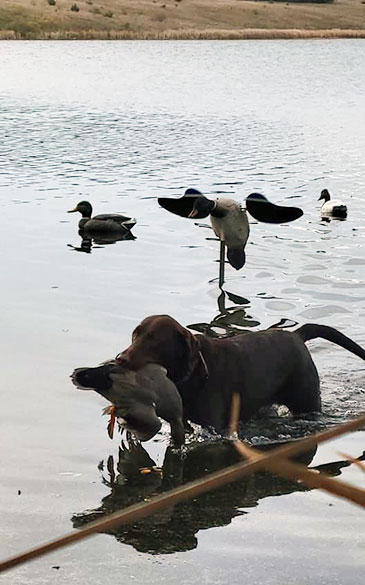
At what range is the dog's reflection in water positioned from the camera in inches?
201

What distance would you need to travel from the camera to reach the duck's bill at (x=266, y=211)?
32.6 feet

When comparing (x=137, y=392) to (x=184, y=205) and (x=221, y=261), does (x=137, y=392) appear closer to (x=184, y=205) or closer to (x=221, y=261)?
(x=184, y=205)

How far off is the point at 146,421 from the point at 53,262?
276 inches

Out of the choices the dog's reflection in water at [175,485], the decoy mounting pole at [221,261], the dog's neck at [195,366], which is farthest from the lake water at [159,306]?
the dog's neck at [195,366]

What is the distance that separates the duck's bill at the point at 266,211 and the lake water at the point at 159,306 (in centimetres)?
79

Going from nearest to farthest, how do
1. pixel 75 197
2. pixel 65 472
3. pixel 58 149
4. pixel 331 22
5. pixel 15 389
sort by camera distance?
pixel 65 472, pixel 15 389, pixel 75 197, pixel 58 149, pixel 331 22

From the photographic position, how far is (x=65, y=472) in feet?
19.9

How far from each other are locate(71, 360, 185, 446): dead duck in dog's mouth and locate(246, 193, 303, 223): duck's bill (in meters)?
4.35

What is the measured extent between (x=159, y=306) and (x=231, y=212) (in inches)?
42.8

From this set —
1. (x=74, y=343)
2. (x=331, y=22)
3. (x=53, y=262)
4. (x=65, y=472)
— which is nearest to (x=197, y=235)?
(x=53, y=262)

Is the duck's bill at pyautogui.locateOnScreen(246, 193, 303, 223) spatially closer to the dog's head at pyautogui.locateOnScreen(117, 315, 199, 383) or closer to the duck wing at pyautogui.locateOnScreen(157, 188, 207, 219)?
the duck wing at pyautogui.locateOnScreen(157, 188, 207, 219)

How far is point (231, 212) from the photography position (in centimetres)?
1072

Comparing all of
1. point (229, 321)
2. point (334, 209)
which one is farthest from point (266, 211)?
point (334, 209)

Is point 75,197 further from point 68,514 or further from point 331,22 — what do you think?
point 331,22
